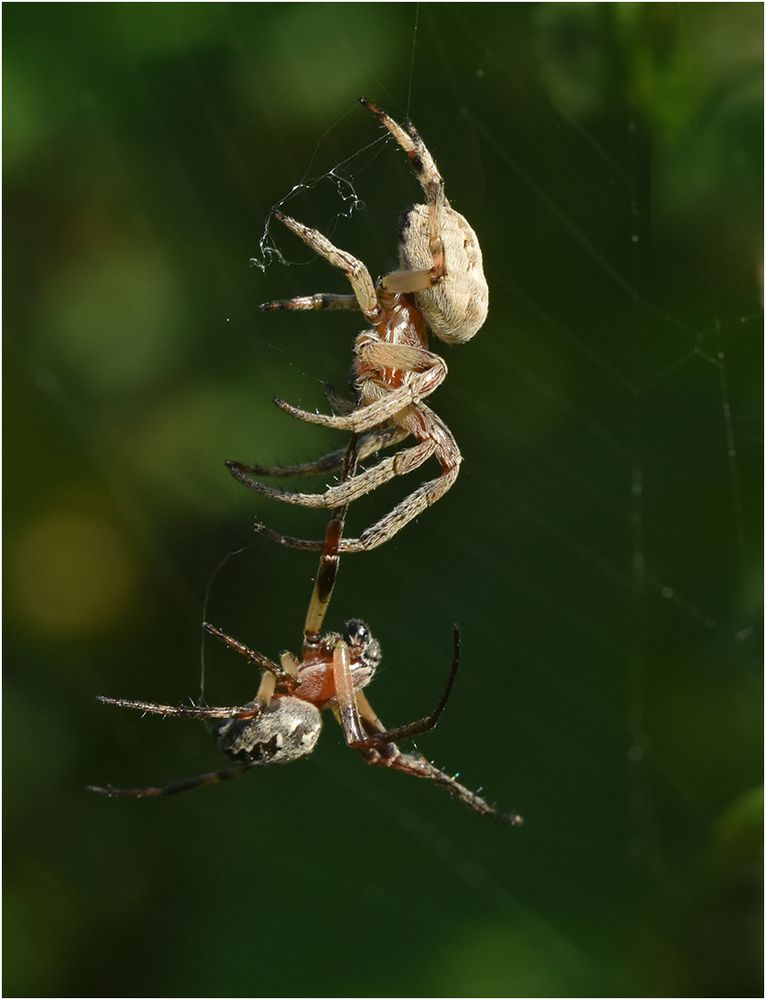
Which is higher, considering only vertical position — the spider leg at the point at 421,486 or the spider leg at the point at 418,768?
the spider leg at the point at 421,486

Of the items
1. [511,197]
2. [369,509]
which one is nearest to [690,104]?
[511,197]

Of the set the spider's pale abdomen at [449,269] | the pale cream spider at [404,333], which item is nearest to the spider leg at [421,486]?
the pale cream spider at [404,333]

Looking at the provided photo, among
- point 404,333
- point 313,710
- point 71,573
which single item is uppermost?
point 404,333

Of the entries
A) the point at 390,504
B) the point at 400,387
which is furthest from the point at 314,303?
the point at 390,504

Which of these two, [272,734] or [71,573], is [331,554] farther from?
[71,573]

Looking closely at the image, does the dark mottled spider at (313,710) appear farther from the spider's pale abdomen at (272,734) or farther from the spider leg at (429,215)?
the spider leg at (429,215)

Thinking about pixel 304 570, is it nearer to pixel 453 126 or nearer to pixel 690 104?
pixel 453 126

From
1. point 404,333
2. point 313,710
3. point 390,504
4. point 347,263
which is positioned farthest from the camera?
point 390,504
